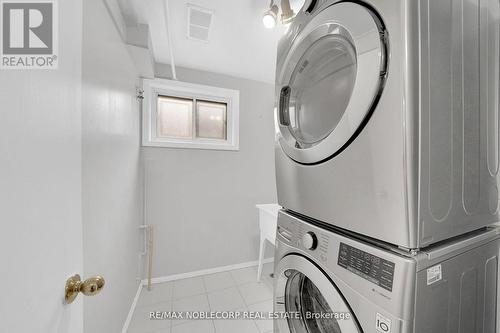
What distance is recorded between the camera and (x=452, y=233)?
2.06 ft

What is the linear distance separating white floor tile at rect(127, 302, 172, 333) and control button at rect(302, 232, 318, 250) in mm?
1651

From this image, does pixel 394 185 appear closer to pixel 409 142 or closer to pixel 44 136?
pixel 409 142

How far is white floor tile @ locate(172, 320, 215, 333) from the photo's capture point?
167 centimetres

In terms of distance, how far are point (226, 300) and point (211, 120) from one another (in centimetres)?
A: 205

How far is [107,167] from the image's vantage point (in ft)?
4.09

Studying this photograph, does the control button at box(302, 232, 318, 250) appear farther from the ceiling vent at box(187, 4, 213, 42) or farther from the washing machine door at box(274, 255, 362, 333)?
the ceiling vent at box(187, 4, 213, 42)

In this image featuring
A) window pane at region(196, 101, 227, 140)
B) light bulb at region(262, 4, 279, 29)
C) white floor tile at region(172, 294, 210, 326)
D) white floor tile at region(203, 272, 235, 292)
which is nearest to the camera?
light bulb at region(262, 4, 279, 29)

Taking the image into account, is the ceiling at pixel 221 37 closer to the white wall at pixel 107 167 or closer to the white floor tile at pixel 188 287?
the white wall at pixel 107 167

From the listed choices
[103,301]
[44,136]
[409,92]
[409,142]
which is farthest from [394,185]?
[103,301]

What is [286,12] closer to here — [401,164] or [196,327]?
[401,164]

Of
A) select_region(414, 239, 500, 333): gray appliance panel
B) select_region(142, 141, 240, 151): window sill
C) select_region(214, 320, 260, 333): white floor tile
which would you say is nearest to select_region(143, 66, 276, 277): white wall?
select_region(142, 141, 240, 151): window sill

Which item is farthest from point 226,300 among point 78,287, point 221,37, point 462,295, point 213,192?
point 221,37

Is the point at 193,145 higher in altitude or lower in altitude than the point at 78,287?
higher

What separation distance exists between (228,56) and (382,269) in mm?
2216
